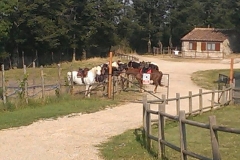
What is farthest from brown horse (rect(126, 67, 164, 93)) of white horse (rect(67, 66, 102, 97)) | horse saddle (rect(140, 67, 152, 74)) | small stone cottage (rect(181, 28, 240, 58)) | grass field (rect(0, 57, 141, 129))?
small stone cottage (rect(181, 28, 240, 58))

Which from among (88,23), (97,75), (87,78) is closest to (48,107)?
(87,78)

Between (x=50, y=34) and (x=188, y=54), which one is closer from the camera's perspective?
(x=50, y=34)

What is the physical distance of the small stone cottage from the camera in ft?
212

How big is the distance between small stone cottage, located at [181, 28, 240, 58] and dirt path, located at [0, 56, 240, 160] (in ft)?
151

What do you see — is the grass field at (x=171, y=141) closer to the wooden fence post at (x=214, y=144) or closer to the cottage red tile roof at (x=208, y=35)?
the wooden fence post at (x=214, y=144)

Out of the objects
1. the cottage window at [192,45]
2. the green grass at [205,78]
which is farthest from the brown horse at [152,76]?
the cottage window at [192,45]

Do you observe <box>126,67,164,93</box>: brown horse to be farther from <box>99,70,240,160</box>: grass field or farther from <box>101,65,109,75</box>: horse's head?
<box>99,70,240,160</box>: grass field

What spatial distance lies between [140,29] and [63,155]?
68.0 m

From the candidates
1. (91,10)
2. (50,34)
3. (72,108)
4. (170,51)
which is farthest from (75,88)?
(170,51)

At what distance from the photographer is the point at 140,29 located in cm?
7769

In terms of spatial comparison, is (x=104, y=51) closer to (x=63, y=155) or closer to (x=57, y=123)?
(x=57, y=123)

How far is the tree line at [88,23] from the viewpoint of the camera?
5873cm

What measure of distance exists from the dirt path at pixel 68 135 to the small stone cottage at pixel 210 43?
46.1 metres

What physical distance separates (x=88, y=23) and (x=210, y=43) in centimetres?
1813
